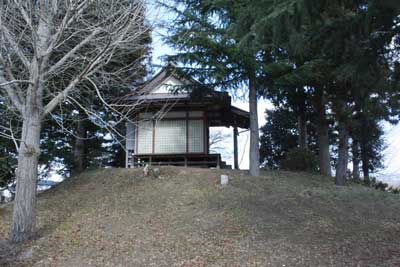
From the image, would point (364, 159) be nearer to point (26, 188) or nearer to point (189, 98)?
point (189, 98)

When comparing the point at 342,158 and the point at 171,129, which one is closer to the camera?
the point at 342,158

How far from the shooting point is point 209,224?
28.3 ft

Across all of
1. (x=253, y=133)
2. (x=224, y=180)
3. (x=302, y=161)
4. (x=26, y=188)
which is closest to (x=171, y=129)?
(x=253, y=133)

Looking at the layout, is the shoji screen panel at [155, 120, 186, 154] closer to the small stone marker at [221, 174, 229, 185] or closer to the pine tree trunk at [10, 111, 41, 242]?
the small stone marker at [221, 174, 229, 185]

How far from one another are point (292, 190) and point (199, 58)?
16.2 feet

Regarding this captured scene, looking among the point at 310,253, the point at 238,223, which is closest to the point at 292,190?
the point at 238,223

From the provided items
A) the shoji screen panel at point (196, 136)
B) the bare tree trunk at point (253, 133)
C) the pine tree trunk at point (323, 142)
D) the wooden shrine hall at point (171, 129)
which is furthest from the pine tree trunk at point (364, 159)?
the bare tree trunk at point (253, 133)

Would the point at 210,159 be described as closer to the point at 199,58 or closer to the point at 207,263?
the point at 199,58

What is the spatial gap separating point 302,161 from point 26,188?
10.9m

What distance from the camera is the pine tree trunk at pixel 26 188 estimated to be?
319 inches

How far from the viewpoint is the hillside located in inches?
279

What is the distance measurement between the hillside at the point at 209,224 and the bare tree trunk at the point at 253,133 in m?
0.66

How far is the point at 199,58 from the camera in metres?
11.7

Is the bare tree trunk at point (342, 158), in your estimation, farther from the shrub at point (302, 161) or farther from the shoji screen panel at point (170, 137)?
the shoji screen panel at point (170, 137)
